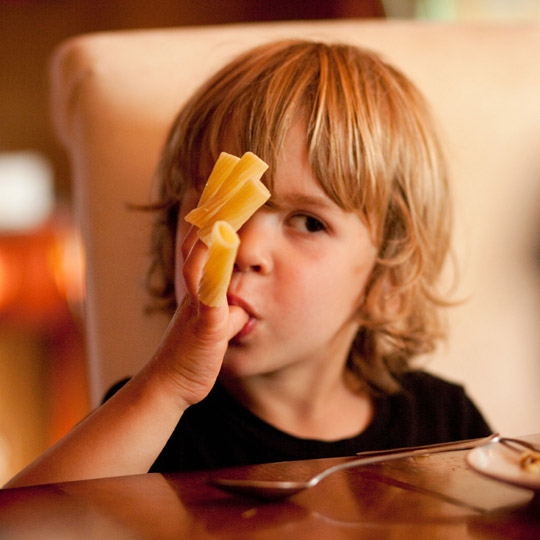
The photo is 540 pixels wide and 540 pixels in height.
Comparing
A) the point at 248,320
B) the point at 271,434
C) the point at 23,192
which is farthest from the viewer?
the point at 23,192

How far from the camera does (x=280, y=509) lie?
0.36m

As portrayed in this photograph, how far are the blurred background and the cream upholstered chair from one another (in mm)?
1281

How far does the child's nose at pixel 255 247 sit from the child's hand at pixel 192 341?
0.08m

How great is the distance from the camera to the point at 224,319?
1.66ft

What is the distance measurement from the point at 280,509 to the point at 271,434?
0.38 metres

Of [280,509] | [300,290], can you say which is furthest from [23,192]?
[280,509]

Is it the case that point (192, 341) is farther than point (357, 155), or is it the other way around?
point (357, 155)

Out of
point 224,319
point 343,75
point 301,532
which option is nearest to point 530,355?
point 343,75

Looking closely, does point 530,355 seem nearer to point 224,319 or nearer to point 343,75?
point 343,75

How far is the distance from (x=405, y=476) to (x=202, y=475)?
0.12m

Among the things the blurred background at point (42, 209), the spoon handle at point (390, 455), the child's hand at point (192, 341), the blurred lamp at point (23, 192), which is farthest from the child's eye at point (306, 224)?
the blurred lamp at point (23, 192)

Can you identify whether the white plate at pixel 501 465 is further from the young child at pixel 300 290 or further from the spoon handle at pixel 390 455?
the young child at pixel 300 290

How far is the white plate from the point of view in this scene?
1.23ft

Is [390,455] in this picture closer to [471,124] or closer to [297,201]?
[297,201]
